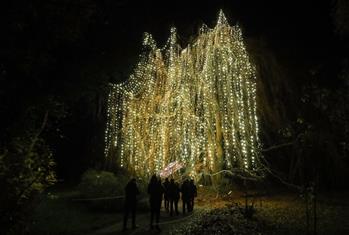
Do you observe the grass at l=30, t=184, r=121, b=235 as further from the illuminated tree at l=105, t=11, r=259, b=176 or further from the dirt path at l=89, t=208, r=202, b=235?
the illuminated tree at l=105, t=11, r=259, b=176

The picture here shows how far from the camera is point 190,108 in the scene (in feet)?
56.5

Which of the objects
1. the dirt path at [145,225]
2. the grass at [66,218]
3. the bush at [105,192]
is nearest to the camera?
the dirt path at [145,225]

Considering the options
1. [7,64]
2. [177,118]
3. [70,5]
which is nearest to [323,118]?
[177,118]

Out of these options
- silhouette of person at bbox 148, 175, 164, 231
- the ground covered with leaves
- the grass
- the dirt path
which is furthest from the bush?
the ground covered with leaves

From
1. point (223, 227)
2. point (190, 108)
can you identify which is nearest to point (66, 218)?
point (223, 227)

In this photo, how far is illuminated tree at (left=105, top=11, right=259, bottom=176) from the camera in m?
16.2

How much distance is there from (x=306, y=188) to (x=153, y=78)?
11.2 metres

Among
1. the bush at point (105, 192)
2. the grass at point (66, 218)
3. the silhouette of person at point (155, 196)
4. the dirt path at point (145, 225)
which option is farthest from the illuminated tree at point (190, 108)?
the silhouette of person at point (155, 196)

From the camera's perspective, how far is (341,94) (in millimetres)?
8648

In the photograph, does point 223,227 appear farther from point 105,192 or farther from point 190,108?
point 190,108

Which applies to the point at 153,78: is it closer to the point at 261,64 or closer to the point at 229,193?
the point at 261,64

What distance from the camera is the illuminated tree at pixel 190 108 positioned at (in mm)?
16250

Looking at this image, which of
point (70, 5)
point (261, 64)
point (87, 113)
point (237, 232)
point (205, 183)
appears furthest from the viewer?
point (87, 113)

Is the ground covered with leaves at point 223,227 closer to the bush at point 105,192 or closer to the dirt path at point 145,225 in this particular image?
the dirt path at point 145,225
